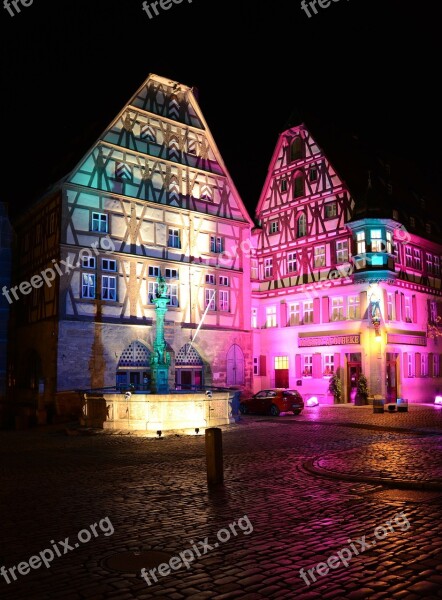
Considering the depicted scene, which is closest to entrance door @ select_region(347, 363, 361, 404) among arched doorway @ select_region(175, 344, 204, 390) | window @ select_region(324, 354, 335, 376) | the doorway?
window @ select_region(324, 354, 335, 376)

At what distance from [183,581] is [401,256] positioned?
1312 inches

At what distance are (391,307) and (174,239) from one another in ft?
44.0

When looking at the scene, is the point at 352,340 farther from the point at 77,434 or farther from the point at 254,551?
the point at 254,551

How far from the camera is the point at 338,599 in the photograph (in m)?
5.33

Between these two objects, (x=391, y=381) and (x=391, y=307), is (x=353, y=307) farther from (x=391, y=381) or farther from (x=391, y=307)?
(x=391, y=381)

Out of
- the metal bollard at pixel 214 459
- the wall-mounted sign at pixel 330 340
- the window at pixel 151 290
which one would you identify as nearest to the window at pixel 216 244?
the window at pixel 151 290

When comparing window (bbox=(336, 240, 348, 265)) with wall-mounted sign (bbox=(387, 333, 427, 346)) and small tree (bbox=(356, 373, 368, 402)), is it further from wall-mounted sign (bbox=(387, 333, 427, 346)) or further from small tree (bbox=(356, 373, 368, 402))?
small tree (bbox=(356, 373, 368, 402))

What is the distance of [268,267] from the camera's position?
1661 inches

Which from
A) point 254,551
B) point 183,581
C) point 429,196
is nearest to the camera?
point 183,581

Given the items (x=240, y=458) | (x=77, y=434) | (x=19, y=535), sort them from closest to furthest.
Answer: (x=19, y=535)
(x=240, y=458)
(x=77, y=434)

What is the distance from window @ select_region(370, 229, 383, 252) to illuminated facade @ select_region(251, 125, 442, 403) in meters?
0.06

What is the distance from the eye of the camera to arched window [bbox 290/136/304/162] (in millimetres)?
39781

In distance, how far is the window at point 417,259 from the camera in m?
38.2

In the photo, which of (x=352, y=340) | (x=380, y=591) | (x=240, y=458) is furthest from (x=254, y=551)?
(x=352, y=340)
